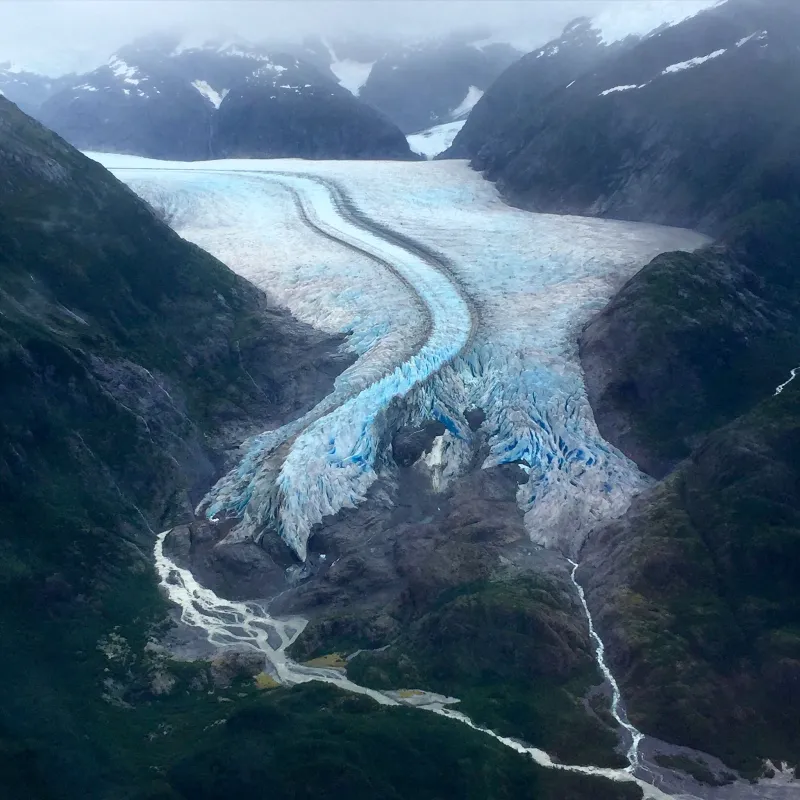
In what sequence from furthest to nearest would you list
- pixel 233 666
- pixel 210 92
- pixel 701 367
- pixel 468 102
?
1. pixel 468 102
2. pixel 210 92
3. pixel 701 367
4. pixel 233 666

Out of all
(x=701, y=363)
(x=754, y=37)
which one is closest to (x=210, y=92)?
(x=754, y=37)

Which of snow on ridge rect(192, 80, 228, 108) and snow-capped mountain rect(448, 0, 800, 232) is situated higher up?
snow on ridge rect(192, 80, 228, 108)

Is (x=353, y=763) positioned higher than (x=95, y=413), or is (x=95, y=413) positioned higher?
(x=95, y=413)

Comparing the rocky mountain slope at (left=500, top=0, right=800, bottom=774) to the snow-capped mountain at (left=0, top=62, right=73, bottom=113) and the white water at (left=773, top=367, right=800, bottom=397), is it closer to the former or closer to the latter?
the white water at (left=773, top=367, right=800, bottom=397)

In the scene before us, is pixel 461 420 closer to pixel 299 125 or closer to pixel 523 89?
pixel 523 89

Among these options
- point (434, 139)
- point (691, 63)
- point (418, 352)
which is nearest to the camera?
point (418, 352)

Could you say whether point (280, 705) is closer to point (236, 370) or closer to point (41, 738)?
point (41, 738)

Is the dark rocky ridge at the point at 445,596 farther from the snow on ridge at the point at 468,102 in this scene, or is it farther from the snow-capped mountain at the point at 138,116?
the snow on ridge at the point at 468,102

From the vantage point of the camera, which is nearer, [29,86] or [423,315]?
[423,315]

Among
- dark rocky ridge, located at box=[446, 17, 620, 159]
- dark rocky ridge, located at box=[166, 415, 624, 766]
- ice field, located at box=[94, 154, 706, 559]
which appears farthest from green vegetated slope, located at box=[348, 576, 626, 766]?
dark rocky ridge, located at box=[446, 17, 620, 159]
